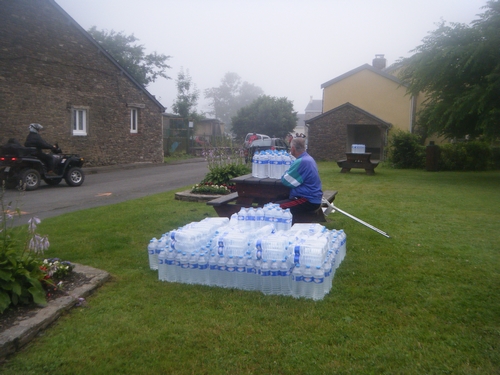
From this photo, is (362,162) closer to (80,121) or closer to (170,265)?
(80,121)

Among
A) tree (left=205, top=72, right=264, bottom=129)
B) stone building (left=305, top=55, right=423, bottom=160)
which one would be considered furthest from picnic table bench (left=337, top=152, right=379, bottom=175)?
tree (left=205, top=72, right=264, bottom=129)

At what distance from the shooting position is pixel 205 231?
571cm

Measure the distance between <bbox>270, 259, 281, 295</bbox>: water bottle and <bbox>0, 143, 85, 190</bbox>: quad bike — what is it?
433 inches

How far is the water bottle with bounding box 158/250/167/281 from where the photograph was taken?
550 centimetres

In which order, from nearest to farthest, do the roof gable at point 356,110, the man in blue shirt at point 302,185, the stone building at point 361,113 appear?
the man in blue shirt at point 302,185 → the roof gable at point 356,110 → the stone building at point 361,113

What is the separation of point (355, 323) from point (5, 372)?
307cm

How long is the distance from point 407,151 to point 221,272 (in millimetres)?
22268

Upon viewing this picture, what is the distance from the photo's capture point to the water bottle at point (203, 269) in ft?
17.4

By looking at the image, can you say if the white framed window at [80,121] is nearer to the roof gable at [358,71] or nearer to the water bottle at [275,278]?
the water bottle at [275,278]

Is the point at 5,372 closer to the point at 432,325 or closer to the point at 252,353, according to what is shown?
the point at 252,353

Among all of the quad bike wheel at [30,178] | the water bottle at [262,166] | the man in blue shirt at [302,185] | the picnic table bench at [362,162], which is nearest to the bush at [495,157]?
the picnic table bench at [362,162]

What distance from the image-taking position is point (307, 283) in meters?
5.00

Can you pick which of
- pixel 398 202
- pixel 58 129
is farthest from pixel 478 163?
pixel 58 129

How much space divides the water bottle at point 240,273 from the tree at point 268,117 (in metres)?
48.7
